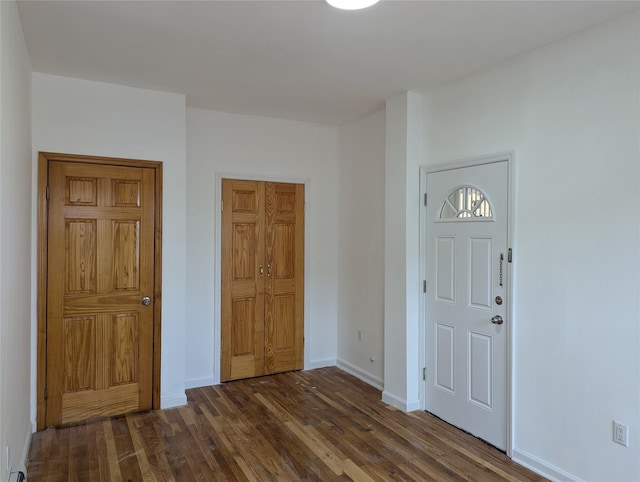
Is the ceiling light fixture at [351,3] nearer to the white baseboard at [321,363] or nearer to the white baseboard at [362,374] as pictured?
the white baseboard at [362,374]

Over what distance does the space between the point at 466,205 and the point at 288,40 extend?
69.4 inches

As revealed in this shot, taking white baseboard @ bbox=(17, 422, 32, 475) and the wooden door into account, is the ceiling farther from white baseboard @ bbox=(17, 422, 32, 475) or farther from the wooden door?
white baseboard @ bbox=(17, 422, 32, 475)

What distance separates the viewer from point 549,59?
108 inches

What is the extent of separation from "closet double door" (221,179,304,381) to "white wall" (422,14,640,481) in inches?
92.0

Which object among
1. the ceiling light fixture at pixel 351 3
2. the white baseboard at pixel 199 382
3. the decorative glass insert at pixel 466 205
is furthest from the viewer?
the white baseboard at pixel 199 382

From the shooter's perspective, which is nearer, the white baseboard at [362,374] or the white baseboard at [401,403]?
the white baseboard at [401,403]

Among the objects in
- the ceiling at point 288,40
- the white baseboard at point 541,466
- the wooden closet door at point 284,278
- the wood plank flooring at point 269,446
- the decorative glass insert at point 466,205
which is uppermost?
the ceiling at point 288,40

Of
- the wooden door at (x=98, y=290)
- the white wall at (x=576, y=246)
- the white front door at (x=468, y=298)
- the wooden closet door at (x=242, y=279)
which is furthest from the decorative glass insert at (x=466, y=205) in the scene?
the wooden door at (x=98, y=290)

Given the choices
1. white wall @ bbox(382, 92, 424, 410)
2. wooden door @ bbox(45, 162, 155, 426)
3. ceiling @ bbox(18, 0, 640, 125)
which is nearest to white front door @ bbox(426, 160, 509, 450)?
white wall @ bbox(382, 92, 424, 410)

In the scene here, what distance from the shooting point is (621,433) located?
2.35m

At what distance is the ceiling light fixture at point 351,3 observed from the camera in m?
2.17

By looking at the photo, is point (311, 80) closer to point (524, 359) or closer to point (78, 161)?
point (78, 161)

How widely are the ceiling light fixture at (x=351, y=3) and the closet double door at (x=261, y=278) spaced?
8.11 feet

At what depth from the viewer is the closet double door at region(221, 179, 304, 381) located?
173 inches
